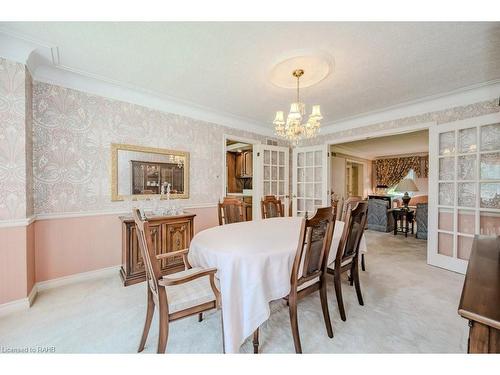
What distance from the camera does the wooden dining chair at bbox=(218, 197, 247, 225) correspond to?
2.82 m

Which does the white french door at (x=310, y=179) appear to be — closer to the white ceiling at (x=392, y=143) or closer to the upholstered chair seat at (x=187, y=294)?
the white ceiling at (x=392, y=143)

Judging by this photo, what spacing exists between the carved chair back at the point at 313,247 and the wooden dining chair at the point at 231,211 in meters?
1.38

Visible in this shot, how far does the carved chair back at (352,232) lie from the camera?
1.85 meters

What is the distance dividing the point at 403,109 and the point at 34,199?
202 inches

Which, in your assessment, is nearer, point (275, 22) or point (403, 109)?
point (275, 22)

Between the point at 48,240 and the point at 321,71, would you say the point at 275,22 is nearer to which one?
the point at 321,71

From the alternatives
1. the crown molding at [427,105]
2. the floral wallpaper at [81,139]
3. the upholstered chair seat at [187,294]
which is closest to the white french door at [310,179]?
→ the crown molding at [427,105]

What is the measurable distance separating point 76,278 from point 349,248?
124 inches

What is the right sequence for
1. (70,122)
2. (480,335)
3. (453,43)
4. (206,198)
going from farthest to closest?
(206,198) → (70,122) → (453,43) → (480,335)

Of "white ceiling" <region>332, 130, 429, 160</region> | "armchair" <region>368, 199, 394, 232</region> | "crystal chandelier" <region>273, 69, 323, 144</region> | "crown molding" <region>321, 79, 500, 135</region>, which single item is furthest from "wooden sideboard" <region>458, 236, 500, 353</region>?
"white ceiling" <region>332, 130, 429, 160</region>

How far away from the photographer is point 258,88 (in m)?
2.76

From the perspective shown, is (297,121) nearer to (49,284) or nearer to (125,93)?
(125,93)

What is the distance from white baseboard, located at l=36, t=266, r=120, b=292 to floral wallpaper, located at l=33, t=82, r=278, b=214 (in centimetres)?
79
